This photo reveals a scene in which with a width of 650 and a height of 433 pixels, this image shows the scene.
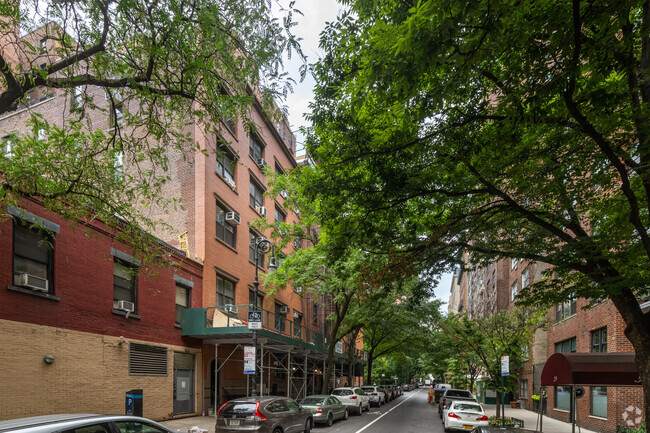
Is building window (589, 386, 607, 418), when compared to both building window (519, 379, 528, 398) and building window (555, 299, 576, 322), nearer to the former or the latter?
building window (555, 299, 576, 322)

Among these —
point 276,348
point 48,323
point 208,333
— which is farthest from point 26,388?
point 276,348

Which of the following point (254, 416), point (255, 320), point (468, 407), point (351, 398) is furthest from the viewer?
point (351, 398)

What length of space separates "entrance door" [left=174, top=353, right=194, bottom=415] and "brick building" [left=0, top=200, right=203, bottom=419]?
0.04 metres

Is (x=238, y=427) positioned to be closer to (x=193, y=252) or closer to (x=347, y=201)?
(x=347, y=201)

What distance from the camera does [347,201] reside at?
34.7 ft

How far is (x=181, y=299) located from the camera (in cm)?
1881

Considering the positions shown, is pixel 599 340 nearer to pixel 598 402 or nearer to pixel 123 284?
pixel 598 402

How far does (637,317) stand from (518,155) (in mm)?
3642

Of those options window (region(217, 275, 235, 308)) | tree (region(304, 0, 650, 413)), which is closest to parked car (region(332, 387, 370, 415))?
window (region(217, 275, 235, 308))

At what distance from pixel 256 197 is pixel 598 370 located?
68.8 ft

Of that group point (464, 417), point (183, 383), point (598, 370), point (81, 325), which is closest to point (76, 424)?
point (81, 325)

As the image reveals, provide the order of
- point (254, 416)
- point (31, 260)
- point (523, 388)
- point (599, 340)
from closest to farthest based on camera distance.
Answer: point (254, 416), point (31, 260), point (599, 340), point (523, 388)

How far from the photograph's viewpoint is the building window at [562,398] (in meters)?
22.1

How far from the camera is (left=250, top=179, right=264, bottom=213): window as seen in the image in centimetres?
2748
